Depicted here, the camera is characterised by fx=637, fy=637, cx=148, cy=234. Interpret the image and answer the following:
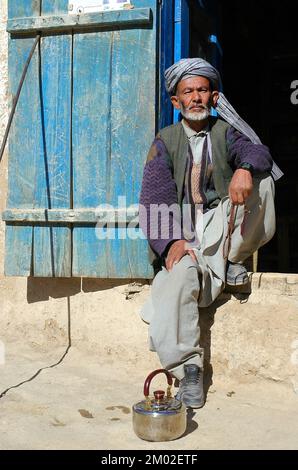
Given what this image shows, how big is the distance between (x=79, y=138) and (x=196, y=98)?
2.35ft

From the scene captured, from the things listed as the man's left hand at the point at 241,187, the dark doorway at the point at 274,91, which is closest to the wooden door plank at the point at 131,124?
the man's left hand at the point at 241,187

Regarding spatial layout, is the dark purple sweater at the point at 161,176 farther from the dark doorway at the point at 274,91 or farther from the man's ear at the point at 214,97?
the dark doorway at the point at 274,91

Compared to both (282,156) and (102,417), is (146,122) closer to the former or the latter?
(102,417)

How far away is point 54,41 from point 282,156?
10.6 ft

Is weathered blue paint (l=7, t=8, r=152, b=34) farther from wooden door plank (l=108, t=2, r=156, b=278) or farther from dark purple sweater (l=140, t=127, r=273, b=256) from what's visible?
dark purple sweater (l=140, t=127, r=273, b=256)

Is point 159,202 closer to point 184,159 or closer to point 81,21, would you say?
point 184,159

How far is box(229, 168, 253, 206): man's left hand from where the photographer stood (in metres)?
2.95

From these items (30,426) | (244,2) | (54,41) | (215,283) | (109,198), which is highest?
(244,2)

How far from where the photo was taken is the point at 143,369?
343 centimetres

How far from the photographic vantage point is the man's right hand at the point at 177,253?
9.91ft

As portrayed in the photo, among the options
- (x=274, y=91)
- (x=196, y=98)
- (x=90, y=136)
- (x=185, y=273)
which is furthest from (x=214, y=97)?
(x=274, y=91)

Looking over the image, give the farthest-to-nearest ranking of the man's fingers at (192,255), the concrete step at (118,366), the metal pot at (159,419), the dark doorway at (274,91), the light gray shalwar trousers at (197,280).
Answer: the dark doorway at (274,91) < the man's fingers at (192,255) < the light gray shalwar trousers at (197,280) < the concrete step at (118,366) < the metal pot at (159,419)

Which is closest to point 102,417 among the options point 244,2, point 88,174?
point 88,174

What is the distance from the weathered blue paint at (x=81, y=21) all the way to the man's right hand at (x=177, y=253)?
1248mm
